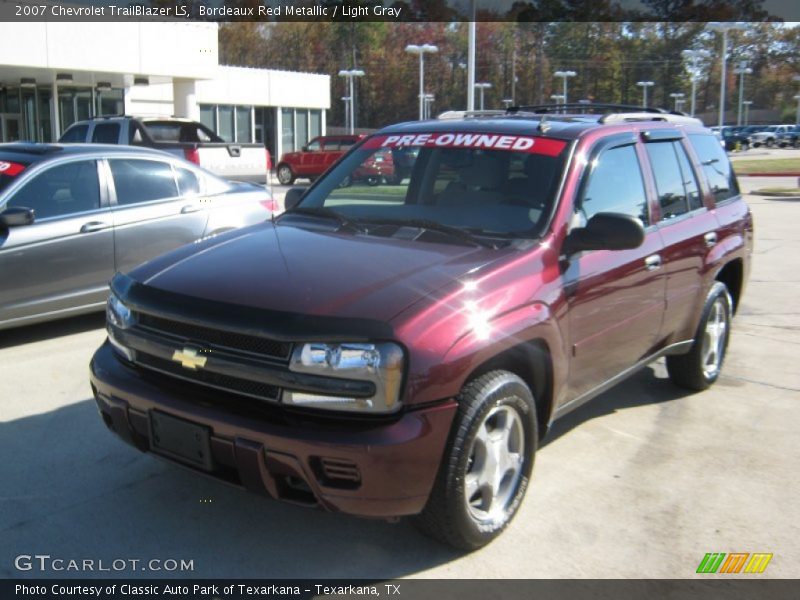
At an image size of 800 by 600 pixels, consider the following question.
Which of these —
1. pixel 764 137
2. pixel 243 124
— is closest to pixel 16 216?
pixel 243 124

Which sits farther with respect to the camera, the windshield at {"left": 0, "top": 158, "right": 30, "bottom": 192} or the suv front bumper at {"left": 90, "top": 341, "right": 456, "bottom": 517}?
the windshield at {"left": 0, "top": 158, "right": 30, "bottom": 192}

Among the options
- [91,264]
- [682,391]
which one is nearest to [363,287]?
[682,391]

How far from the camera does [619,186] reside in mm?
4484

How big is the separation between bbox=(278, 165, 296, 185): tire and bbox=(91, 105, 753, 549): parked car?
2482 cm

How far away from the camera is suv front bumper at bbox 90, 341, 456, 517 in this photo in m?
2.91

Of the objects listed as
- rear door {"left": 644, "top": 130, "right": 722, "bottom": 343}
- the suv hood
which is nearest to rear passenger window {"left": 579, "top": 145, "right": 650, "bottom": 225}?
rear door {"left": 644, "top": 130, "right": 722, "bottom": 343}

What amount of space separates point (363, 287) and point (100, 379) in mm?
1295

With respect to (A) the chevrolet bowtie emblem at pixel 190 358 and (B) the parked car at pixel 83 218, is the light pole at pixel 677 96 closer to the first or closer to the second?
(B) the parked car at pixel 83 218

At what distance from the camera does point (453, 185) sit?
4340mm

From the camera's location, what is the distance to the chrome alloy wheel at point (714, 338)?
5582 mm

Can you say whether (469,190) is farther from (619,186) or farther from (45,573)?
(45,573)

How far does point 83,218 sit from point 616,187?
15.0 feet

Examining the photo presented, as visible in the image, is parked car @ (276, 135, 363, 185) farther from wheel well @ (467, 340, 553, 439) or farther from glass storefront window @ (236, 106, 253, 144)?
wheel well @ (467, 340, 553, 439)

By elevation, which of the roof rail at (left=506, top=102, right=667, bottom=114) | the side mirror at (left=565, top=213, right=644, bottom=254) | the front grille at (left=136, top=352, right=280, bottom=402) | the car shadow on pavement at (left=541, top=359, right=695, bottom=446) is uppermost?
the roof rail at (left=506, top=102, right=667, bottom=114)
